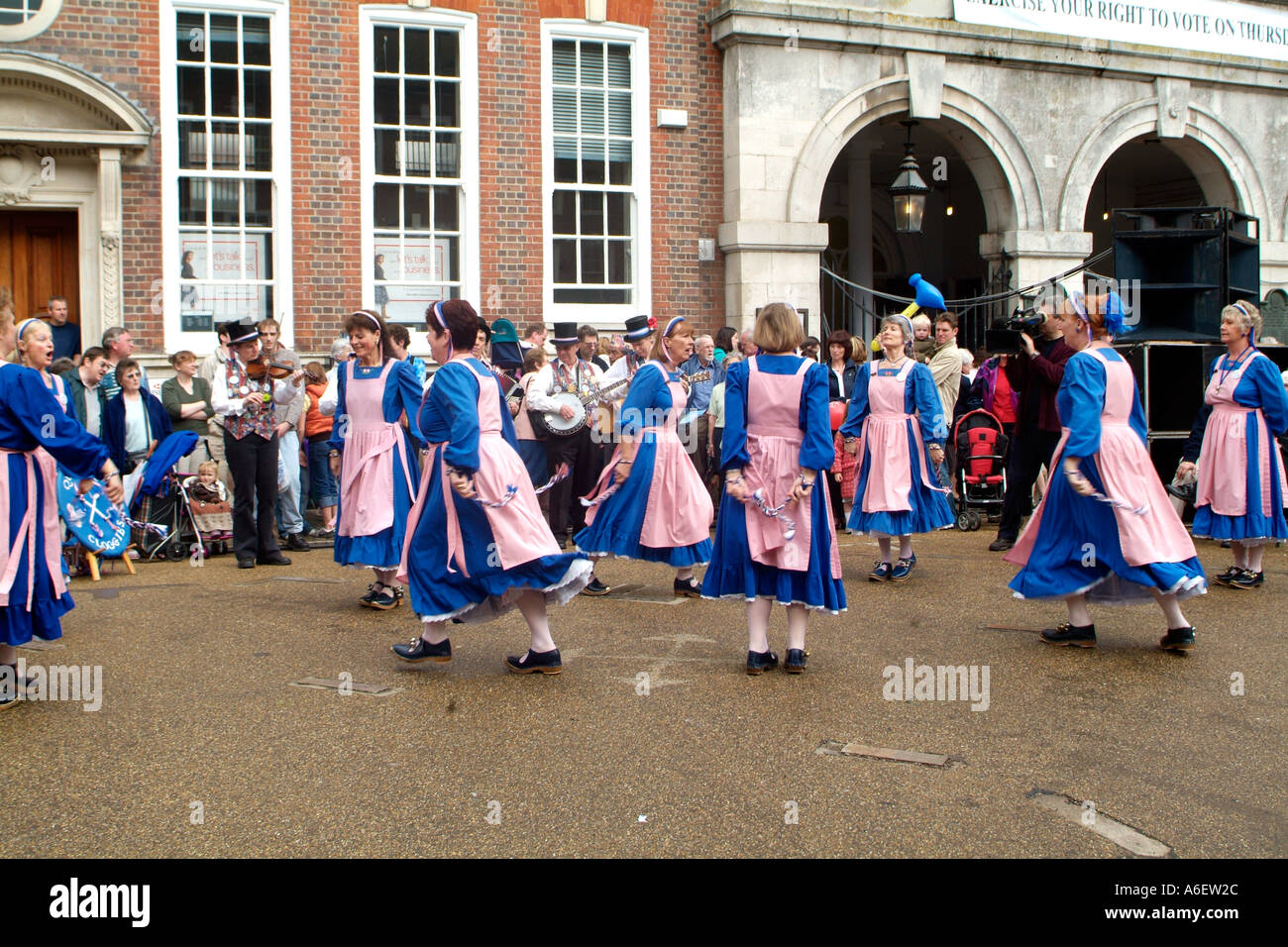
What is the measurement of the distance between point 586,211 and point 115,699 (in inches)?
390

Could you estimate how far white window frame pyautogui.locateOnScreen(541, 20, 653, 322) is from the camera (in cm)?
1444

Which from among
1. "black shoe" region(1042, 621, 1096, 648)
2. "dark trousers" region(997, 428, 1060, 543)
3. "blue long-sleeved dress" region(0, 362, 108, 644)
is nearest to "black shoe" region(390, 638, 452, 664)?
"blue long-sleeved dress" region(0, 362, 108, 644)

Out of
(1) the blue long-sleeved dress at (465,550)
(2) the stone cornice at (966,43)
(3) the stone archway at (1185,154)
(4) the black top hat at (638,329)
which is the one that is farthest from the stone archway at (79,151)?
(3) the stone archway at (1185,154)

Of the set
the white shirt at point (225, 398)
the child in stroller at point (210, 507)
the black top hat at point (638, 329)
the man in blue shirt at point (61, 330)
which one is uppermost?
the man in blue shirt at point (61, 330)

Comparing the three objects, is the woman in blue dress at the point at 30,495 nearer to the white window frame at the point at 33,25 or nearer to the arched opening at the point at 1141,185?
the white window frame at the point at 33,25

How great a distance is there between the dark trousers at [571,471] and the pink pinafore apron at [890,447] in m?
2.75

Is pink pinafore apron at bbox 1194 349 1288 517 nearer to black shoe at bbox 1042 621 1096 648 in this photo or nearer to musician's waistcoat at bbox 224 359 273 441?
black shoe at bbox 1042 621 1096 648

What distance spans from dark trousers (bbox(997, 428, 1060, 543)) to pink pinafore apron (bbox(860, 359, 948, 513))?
5.03 feet

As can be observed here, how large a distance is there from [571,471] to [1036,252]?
7.89 metres

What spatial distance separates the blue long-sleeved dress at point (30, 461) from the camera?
5801 mm

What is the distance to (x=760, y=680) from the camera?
20.5 feet

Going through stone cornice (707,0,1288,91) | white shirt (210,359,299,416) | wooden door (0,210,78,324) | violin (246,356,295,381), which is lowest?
white shirt (210,359,299,416)

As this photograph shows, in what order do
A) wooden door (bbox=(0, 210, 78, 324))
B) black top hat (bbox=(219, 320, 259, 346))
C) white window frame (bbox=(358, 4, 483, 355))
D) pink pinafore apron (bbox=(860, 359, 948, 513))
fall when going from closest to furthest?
1. pink pinafore apron (bbox=(860, 359, 948, 513))
2. black top hat (bbox=(219, 320, 259, 346))
3. wooden door (bbox=(0, 210, 78, 324))
4. white window frame (bbox=(358, 4, 483, 355))

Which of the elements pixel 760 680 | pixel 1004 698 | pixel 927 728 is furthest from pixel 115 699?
pixel 1004 698
